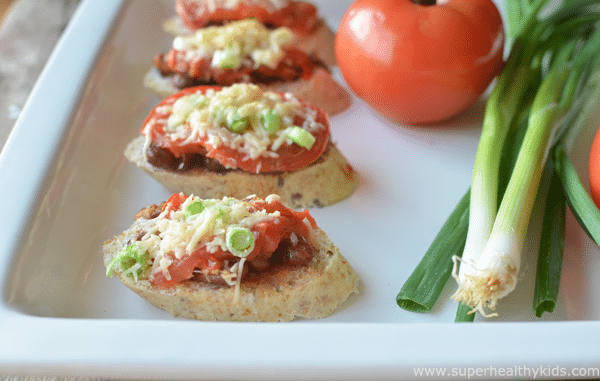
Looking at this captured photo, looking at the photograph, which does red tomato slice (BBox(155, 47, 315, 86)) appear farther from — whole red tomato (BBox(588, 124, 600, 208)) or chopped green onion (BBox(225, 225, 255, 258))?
whole red tomato (BBox(588, 124, 600, 208))

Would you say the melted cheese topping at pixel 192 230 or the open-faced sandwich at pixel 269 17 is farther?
the open-faced sandwich at pixel 269 17

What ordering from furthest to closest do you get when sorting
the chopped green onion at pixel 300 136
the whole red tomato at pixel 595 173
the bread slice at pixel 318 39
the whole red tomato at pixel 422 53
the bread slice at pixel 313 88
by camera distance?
the bread slice at pixel 318 39
the bread slice at pixel 313 88
the whole red tomato at pixel 422 53
the chopped green onion at pixel 300 136
the whole red tomato at pixel 595 173

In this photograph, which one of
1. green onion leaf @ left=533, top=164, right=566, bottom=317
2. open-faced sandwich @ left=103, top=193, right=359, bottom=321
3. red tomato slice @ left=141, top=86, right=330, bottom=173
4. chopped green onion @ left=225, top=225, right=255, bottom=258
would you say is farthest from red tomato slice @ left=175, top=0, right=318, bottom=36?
chopped green onion @ left=225, top=225, right=255, bottom=258

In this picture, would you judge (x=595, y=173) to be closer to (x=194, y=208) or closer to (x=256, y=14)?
(x=194, y=208)

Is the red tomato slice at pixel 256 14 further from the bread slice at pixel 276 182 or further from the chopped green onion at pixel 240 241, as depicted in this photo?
the chopped green onion at pixel 240 241

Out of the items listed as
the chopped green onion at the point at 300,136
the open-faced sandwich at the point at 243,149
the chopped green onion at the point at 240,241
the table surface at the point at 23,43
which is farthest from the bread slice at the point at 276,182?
the table surface at the point at 23,43
